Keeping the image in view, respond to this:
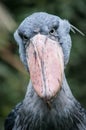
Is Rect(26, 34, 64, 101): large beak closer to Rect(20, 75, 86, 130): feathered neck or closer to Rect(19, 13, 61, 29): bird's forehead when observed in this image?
Rect(19, 13, 61, 29): bird's forehead

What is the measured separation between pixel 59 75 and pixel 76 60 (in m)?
3.45

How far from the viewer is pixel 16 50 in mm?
7031

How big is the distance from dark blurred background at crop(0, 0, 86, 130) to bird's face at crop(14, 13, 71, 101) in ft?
8.30

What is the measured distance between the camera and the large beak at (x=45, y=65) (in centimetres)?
374

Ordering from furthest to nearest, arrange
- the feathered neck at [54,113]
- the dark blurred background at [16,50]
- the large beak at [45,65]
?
the dark blurred background at [16,50]
the feathered neck at [54,113]
the large beak at [45,65]

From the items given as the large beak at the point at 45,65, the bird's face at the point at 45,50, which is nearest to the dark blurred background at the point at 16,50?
the bird's face at the point at 45,50

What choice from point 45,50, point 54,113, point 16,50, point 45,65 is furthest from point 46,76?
point 16,50

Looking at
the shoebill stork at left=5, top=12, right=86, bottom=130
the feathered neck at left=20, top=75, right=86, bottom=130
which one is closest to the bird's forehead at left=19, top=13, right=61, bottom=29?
the shoebill stork at left=5, top=12, right=86, bottom=130

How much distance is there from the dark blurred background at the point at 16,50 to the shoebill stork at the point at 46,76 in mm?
2182

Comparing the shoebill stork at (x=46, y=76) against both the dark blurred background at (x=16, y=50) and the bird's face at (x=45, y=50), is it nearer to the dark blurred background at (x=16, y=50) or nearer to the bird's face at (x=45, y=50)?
the bird's face at (x=45, y=50)

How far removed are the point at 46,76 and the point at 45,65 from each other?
87 millimetres

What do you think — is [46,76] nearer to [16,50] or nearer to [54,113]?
[54,113]

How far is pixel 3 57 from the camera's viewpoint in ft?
22.1

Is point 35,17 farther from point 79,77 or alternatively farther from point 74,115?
point 79,77
